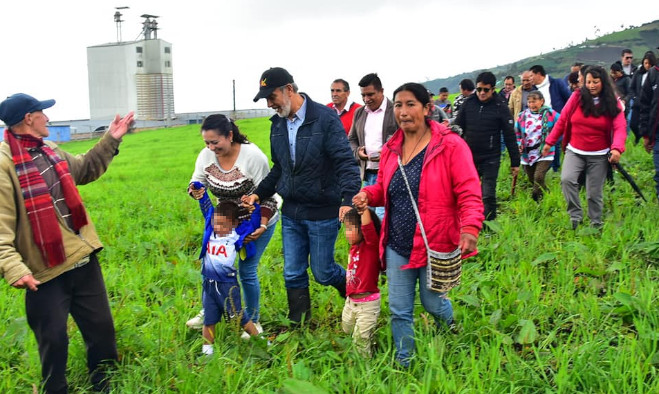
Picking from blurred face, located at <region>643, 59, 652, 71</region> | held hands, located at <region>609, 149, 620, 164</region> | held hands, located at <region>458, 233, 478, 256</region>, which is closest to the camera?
held hands, located at <region>458, 233, 478, 256</region>

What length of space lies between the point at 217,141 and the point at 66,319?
5.13ft

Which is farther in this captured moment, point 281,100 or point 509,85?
Result: point 509,85

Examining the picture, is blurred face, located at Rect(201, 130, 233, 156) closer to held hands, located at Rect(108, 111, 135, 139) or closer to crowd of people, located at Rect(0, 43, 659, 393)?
crowd of people, located at Rect(0, 43, 659, 393)

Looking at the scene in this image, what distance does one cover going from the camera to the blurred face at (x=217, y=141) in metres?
4.04

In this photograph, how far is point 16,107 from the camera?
127 inches

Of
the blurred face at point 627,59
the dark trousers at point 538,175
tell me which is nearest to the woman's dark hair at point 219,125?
the dark trousers at point 538,175

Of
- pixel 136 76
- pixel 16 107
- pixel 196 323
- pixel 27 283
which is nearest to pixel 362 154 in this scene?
pixel 196 323

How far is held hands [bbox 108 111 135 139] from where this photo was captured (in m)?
3.74

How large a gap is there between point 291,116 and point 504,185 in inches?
249

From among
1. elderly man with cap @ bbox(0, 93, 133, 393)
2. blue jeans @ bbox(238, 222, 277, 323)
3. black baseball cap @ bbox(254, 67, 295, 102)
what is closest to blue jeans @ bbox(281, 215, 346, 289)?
blue jeans @ bbox(238, 222, 277, 323)

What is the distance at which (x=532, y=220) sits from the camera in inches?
276

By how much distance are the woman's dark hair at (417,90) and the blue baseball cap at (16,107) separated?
2.20 meters

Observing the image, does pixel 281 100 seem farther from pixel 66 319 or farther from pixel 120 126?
pixel 66 319

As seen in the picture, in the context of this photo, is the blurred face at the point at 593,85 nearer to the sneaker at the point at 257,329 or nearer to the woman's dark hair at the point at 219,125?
the woman's dark hair at the point at 219,125
